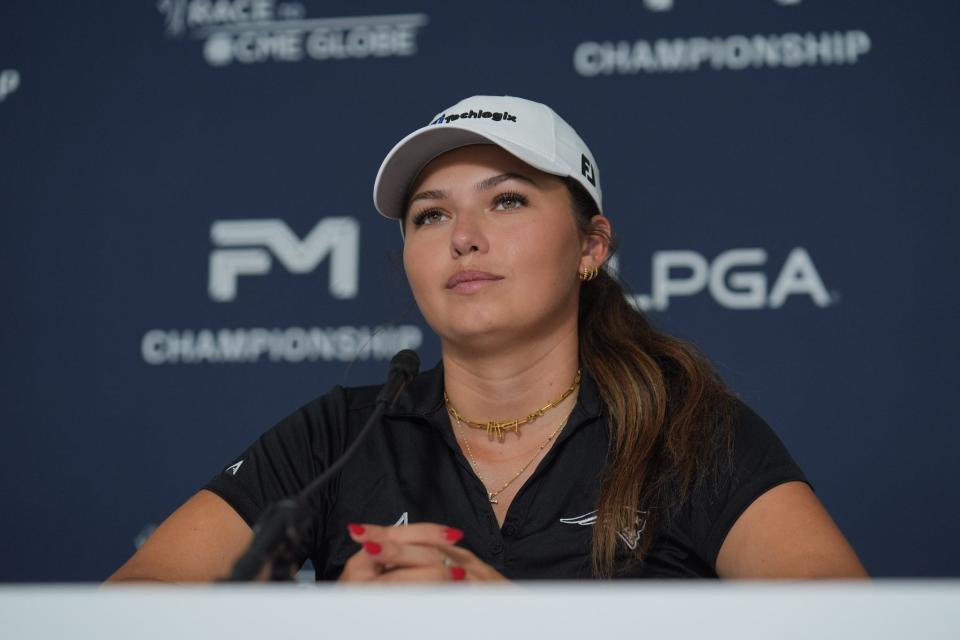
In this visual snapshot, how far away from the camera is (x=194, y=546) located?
1306mm

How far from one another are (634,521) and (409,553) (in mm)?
318

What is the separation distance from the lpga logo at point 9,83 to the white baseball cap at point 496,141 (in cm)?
109

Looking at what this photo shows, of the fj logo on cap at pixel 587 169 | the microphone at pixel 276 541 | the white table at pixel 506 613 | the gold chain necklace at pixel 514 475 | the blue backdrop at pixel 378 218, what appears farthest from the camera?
the blue backdrop at pixel 378 218

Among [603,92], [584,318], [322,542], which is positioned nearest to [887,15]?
[603,92]

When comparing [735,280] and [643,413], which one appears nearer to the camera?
[643,413]

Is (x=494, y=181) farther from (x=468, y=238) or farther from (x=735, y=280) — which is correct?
(x=735, y=280)

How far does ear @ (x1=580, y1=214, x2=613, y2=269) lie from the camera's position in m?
1.51

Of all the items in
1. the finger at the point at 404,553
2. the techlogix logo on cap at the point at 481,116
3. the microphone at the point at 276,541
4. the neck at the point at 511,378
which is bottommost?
the finger at the point at 404,553

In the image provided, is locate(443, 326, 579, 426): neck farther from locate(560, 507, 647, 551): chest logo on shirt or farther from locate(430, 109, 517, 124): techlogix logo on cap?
locate(430, 109, 517, 124): techlogix logo on cap

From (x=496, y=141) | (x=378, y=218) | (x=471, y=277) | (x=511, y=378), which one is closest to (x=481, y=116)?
(x=496, y=141)

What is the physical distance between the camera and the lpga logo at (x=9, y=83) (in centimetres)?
222

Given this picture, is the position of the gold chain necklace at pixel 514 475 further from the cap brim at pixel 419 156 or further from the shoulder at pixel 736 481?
the cap brim at pixel 419 156

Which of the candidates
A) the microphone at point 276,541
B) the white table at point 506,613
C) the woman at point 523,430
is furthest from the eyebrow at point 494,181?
the white table at point 506,613

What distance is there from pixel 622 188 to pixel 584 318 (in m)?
0.51
